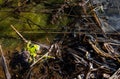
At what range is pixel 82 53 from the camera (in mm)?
4156

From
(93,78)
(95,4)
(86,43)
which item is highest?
(95,4)

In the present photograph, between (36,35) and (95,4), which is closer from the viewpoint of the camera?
(36,35)

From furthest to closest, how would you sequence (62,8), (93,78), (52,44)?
(62,8), (52,44), (93,78)

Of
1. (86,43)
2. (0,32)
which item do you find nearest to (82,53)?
(86,43)

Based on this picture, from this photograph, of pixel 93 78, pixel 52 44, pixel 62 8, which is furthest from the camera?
pixel 62 8

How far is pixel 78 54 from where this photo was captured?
13.6 feet

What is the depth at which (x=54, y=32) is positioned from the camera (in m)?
4.33

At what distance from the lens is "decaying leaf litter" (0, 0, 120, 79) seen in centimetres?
397

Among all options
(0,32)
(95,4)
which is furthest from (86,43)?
(0,32)

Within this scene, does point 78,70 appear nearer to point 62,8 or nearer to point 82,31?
point 82,31

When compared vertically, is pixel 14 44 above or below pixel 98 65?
above

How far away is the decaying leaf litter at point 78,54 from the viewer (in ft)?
13.0

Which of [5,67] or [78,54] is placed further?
[78,54]

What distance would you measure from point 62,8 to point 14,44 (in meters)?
0.87
